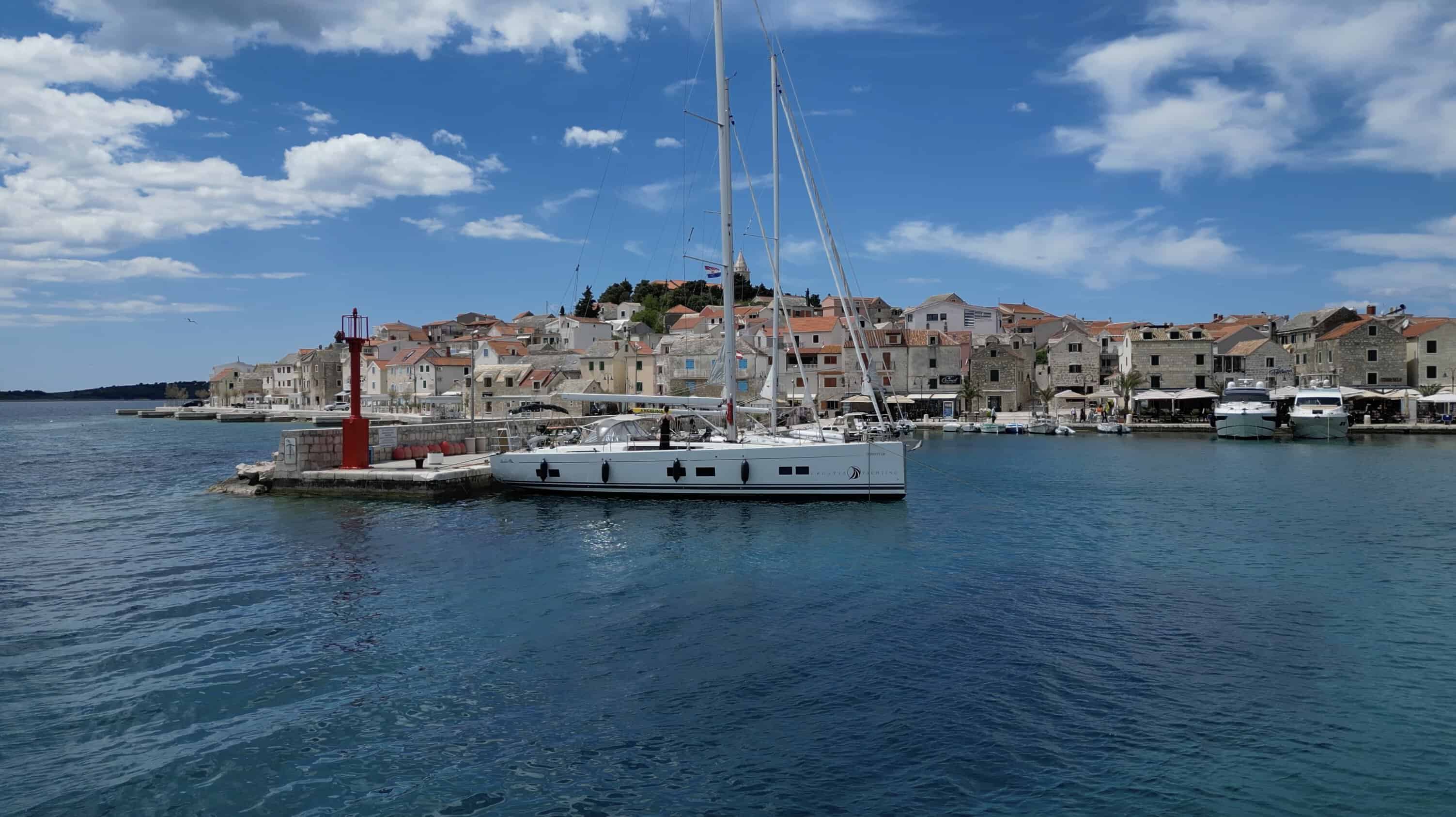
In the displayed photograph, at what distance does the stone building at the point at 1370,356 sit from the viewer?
65.4 m

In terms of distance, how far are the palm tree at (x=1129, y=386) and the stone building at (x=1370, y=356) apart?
14.2 meters

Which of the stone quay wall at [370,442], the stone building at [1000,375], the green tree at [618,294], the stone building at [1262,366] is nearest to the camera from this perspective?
the stone quay wall at [370,442]

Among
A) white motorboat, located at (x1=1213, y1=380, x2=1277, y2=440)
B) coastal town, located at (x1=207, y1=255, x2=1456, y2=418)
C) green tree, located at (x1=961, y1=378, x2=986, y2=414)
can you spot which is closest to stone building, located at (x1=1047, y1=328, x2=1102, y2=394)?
coastal town, located at (x1=207, y1=255, x2=1456, y2=418)

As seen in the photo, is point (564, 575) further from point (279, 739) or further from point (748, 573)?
point (279, 739)

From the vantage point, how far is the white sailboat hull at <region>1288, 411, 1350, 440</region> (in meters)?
52.8

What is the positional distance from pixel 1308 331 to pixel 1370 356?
646cm

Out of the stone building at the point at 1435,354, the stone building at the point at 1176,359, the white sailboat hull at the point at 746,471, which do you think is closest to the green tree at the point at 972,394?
the stone building at the point at 1176,359

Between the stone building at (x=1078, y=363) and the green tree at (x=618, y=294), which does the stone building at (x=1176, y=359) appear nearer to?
the stone building at (x=1078, y=363)

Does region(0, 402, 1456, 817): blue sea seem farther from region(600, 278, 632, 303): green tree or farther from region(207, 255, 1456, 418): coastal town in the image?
region(600, 278, 632, 303): green tree

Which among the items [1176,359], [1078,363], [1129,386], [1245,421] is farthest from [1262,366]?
[1245,421]

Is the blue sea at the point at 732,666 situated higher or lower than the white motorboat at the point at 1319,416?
lower

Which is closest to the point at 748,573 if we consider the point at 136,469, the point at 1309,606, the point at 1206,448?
the point at 1309,606

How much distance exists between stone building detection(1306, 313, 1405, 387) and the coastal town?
10cm

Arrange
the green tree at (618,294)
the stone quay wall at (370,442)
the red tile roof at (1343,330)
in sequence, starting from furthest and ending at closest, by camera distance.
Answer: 1. the green tree at (618,294)
2. the red tile roof at (1343,330)
3. the stone quay wall at (370,442)
